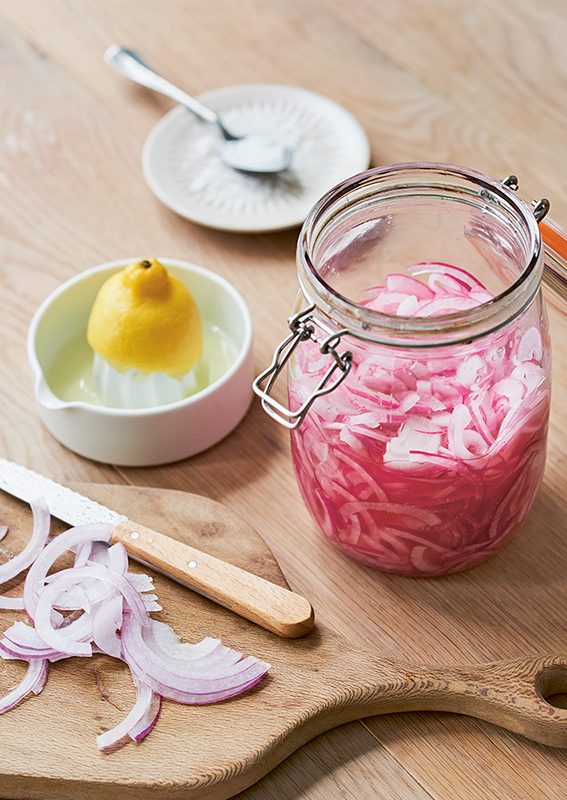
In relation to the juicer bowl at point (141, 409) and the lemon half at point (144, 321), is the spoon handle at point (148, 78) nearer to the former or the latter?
the juicer bowl at point (141, 409)

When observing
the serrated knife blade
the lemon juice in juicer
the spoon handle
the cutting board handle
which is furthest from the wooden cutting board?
the spoon handle

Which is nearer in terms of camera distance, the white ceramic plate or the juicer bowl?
the juicer bowl

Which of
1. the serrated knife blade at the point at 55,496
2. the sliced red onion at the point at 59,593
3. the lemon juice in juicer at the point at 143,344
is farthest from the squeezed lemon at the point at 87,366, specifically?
the sliced red onion at the point at 59,593

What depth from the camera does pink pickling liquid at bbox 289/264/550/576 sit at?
3.11ft

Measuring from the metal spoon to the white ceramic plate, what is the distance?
0.02 meters

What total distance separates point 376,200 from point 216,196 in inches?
19.2

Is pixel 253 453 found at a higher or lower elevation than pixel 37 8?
lower

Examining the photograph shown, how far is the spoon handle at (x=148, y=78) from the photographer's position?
5.17ft

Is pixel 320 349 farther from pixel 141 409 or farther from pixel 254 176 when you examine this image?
pixel 254 176

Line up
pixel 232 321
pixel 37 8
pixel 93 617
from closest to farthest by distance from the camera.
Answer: pixel 93 617 → pixel 232 321 → pixel 37 8

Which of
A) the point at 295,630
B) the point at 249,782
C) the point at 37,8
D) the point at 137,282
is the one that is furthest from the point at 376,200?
the point at 37,8

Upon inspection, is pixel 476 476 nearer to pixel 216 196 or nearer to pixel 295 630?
pixel 295 630

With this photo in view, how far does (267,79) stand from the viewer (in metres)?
1.70

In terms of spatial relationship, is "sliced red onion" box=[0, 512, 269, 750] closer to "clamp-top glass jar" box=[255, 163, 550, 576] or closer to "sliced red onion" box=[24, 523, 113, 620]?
"sliced red onion" box=[24, 523, 113, 620]
